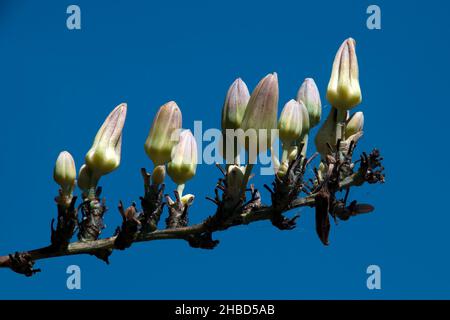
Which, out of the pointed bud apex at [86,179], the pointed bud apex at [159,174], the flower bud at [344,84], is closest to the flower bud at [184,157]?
the pointed bud apex at [159,174]

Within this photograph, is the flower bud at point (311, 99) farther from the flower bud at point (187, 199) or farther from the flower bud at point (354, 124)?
the flower bud at point (187, 199)

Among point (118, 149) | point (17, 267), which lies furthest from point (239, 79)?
point (17, 267)

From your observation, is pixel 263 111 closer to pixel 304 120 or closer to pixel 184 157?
pixel 304 120

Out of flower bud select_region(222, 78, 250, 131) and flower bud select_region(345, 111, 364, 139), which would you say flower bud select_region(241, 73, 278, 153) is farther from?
flower bud select_region(345, 111, 364, 139)

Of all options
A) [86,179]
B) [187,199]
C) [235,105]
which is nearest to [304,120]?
[235,105]

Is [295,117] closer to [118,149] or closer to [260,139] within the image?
[260,139]
